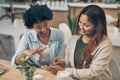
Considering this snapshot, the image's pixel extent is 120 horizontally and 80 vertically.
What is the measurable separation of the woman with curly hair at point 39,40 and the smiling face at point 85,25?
0.25 m

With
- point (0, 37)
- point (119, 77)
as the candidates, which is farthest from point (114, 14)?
point (0, 37)

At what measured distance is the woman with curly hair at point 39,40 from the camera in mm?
1334

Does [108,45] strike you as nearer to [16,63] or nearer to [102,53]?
[102,53]

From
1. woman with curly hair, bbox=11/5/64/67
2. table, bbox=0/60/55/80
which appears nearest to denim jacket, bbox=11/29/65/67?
woman with curly hair, bbox=11/5/64/67

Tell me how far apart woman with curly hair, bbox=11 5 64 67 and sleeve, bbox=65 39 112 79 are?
0.29m

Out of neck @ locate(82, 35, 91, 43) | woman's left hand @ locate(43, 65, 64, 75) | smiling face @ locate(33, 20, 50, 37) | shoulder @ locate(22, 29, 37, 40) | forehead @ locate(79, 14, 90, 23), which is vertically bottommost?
woman's left hand @ locate(43, 65, 64, 75)

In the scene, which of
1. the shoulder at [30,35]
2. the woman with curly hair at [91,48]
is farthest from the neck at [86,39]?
the shoulder at [30,35]

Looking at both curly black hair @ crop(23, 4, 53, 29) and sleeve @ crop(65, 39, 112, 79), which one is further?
curly black hair @ crop(23, 4, 53, 29)

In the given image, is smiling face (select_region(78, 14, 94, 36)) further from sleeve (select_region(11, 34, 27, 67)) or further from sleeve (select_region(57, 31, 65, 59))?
sleeve (select_region(11, 34, 27, 67))

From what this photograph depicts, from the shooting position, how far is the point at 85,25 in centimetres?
118

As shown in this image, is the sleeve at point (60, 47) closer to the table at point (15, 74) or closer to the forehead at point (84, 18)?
the table at point (15, 74)

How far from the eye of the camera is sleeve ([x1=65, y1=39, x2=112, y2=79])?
1196mm

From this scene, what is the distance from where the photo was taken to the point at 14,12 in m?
2.96

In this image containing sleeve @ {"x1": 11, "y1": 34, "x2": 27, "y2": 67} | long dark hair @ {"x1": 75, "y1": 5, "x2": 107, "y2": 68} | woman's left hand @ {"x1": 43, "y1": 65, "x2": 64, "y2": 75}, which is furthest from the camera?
sleeve @ {"x1": 11, "y1": 34, "x2": 27, "y2": 67}
